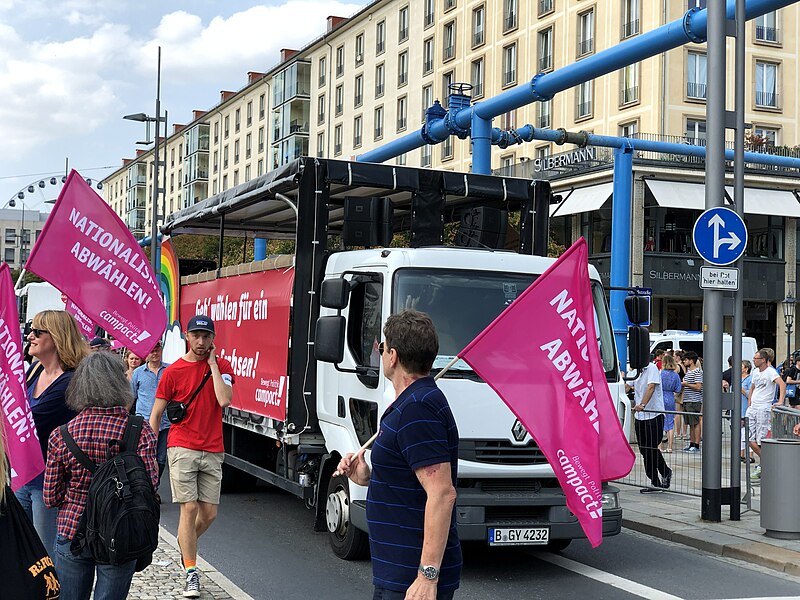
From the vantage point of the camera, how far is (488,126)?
1551 cm

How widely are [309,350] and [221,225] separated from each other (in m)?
3.49

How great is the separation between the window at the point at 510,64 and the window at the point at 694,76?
345 inches

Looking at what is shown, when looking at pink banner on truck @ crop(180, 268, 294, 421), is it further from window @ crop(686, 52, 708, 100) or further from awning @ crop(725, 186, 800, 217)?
window @ crop(686, 52, 708, 100)

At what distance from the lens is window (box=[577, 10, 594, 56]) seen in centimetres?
4234

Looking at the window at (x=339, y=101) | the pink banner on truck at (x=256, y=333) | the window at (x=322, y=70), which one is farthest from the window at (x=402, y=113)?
the pink banner on truck at (x=256, y=333)

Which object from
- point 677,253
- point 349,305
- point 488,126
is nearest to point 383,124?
point 677,253

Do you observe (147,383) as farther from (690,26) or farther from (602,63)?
(690,26)

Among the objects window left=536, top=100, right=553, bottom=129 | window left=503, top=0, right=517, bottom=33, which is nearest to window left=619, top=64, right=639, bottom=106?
window left=536, top=100, right=553, bottom=129

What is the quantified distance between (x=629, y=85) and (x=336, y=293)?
34.9 m

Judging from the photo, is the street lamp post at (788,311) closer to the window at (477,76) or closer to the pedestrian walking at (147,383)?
the window at (477,76)

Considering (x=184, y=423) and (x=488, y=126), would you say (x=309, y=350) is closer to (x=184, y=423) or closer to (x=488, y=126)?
(x=184, y=423)

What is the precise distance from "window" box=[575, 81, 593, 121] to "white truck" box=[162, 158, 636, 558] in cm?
3268

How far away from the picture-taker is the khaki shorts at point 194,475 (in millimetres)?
7273

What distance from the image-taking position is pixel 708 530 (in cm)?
1008
